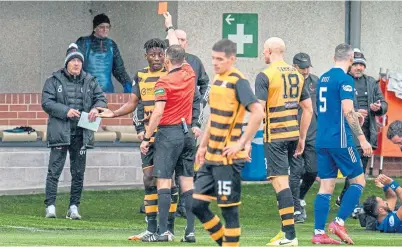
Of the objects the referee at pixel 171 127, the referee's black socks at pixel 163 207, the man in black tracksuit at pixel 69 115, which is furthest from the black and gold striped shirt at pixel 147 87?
the man in black tracksuit at pixel 69 115

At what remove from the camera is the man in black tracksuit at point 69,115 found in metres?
18.4

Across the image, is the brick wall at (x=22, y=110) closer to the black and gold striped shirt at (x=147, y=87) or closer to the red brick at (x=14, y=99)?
the red brick at (x=14, y=99)

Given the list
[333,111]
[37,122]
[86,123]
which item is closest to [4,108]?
[37,122]

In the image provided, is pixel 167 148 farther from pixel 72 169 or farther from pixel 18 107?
pixel 18 107

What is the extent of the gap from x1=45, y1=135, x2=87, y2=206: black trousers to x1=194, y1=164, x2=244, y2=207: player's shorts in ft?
20.9

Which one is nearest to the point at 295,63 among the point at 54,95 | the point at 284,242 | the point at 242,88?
the point at 54,95

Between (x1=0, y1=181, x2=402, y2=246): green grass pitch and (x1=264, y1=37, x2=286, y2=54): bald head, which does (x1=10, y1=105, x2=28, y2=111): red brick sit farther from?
(x1=264, y1=37, x2=286, y2=54): bald head

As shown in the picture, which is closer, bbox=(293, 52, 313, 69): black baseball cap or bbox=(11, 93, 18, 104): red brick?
bbox=(293, 52, 313, 69): black baseball cap

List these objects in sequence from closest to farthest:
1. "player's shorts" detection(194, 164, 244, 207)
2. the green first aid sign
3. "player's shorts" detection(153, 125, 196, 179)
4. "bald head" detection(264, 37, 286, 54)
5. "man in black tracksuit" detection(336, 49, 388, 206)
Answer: "player's shorts" detection(194, 164, 244, 207)
"bald head" detection(264, 37, 286, 54)
"player's shorts" detection(153, 125, 196, 179)
"man in black tracksuit" detection(336, 49, 388, 206)
the green first aid sign

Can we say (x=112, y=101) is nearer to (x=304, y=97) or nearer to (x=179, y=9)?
(x=179, y=9)

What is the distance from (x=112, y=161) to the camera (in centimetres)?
2138

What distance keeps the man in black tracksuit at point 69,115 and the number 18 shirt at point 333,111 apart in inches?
173

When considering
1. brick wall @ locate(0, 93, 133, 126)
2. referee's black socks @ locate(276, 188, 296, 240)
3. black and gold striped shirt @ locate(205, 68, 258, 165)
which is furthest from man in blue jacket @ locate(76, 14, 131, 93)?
black and gold striped shirt @ locate(205, 68, 258, 165)

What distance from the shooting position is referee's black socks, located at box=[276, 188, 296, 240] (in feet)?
45.4
